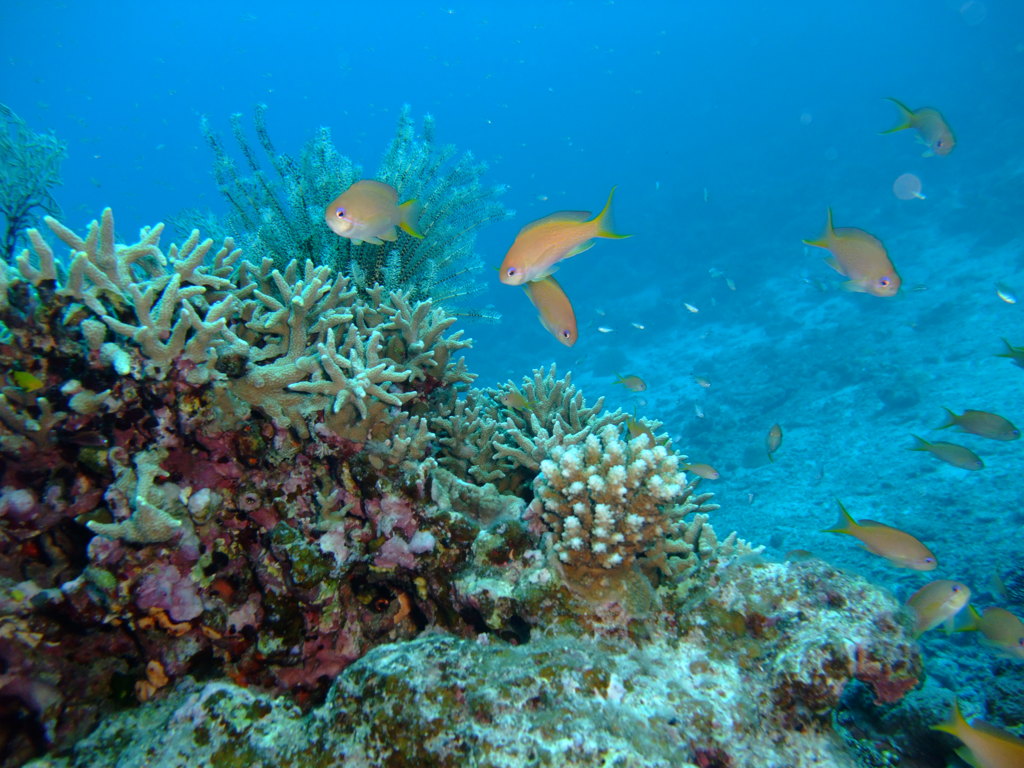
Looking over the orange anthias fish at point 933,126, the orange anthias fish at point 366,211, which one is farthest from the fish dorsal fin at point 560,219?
the orange anthias fish at point 933,126

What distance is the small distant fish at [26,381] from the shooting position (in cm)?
223

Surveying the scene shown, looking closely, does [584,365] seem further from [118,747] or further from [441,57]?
[441,57]

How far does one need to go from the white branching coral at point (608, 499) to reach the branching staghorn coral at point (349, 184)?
2744mm

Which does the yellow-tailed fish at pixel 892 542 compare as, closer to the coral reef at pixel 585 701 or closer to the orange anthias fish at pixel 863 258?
the coral reef at pixel 585 701

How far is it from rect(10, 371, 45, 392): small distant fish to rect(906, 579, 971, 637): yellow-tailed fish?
5.81m

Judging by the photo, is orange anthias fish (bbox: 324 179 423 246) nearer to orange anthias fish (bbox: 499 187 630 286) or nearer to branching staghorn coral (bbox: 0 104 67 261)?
orange anthias fish (bbox: 499 187 630 286)

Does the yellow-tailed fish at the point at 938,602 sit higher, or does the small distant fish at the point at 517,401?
the small distant fish at the point at 517,401

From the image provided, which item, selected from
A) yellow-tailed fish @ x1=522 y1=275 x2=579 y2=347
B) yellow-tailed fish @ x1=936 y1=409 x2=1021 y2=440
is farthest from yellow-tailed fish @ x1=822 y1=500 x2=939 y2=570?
yellow-tailed fish @ x1=936 y1=409 x2=1021 y2=440

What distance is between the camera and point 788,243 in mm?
31531

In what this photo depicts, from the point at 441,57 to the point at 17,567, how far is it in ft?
495

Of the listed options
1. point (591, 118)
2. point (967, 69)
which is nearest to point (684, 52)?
point (591, 118)

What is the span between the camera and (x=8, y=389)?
2.22 metres

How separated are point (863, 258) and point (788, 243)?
32.6m

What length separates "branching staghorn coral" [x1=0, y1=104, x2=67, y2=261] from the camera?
5457 millimetres
